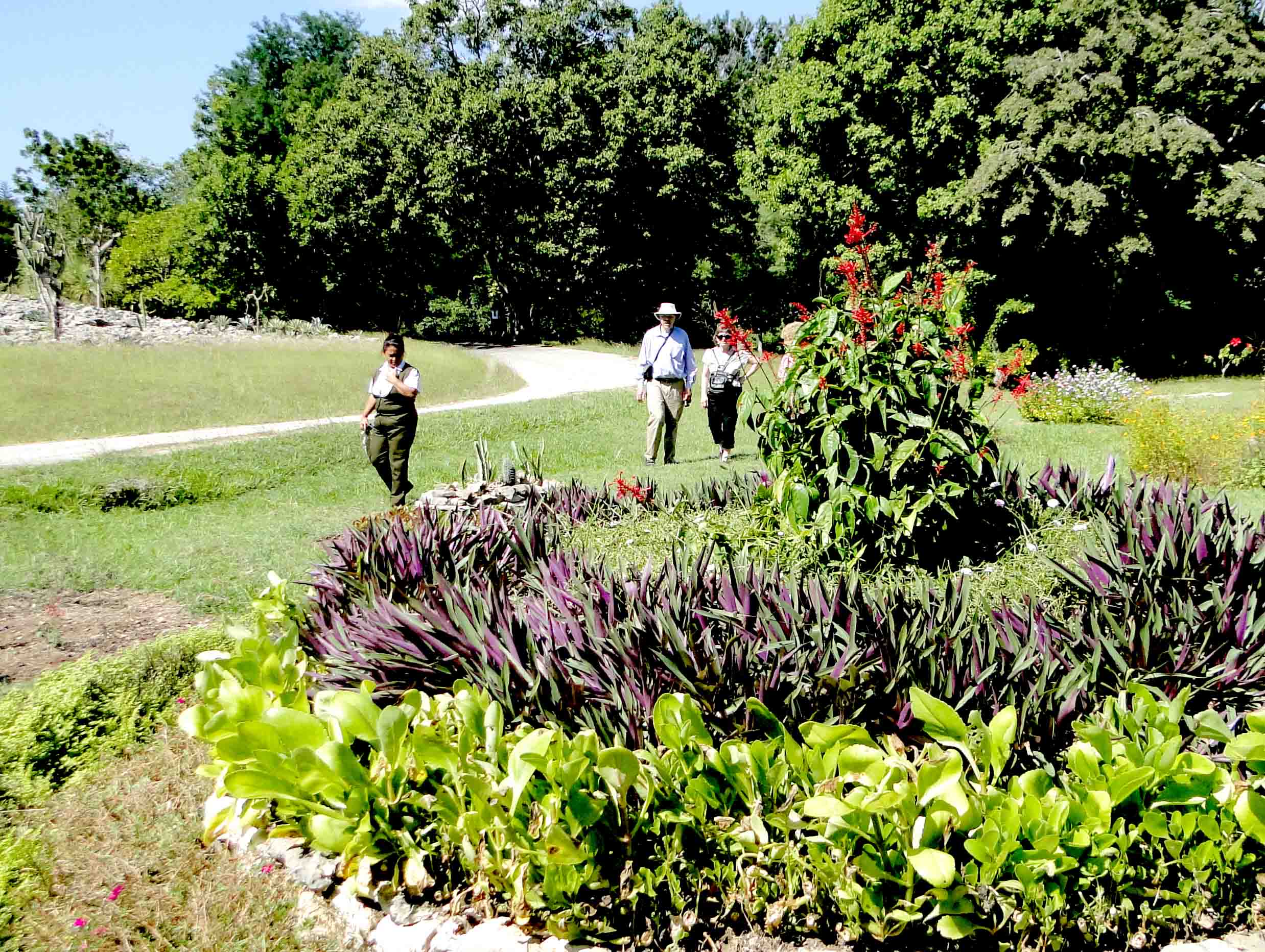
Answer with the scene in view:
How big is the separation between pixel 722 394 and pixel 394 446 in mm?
3897

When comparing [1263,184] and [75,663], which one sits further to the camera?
[1263,184]

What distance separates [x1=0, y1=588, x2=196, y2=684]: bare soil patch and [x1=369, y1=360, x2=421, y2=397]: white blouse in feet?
8.52

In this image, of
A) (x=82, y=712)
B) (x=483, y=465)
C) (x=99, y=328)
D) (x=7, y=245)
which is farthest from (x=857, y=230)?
(x=7, y=245)

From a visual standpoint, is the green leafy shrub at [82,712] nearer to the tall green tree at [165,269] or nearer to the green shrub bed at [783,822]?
the green shrub bed at [783,822]

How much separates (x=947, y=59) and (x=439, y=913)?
28.7m

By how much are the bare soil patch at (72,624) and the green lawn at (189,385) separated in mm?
9624

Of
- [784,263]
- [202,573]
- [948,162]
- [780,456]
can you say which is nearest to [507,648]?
[780,456]

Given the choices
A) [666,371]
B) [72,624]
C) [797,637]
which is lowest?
[72,624]

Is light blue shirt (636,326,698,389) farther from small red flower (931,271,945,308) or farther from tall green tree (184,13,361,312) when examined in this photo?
tall green tree (184,13,361,312)

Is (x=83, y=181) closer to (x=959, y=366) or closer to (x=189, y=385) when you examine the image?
(x=189, y=385)

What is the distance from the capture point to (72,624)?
5.72 meters

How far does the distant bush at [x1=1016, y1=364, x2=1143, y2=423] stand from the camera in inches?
579

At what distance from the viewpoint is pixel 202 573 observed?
6.81m

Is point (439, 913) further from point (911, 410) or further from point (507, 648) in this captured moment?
point (911, 410)
